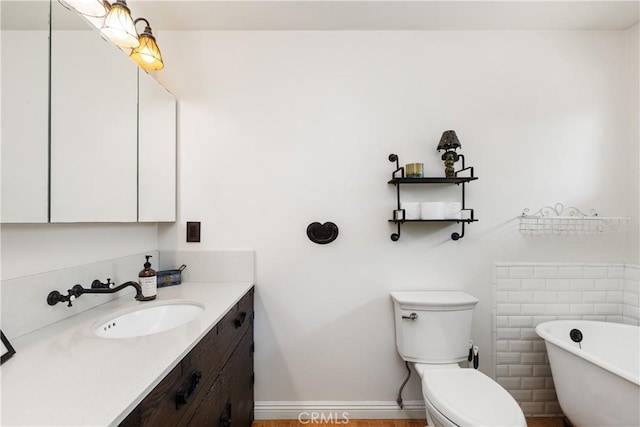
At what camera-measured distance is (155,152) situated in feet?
5.05

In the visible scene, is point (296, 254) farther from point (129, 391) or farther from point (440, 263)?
point (129, 391)

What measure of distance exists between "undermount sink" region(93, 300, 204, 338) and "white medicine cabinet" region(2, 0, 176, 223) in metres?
0.41

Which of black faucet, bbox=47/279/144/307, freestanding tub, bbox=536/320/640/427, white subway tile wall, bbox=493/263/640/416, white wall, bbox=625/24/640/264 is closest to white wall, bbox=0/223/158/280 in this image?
black faucet, bbox=47/279/144/307

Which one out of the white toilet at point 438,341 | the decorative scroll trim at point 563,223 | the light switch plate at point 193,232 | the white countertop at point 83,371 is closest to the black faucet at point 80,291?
the white countertop at point 83,371

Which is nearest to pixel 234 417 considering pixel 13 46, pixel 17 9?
pixel 13 46

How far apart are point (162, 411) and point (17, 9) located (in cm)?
128

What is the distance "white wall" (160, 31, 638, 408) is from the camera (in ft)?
5.80

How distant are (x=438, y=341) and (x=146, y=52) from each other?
206 cm

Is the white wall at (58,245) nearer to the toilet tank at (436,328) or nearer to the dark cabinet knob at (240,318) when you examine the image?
the dark cabinet knob at (240,318)

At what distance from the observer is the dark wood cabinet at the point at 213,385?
28.5 inches

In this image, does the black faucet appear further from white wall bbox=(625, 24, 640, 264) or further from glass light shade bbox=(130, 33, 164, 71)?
white wall bbox=(625, 24, 640, 264)

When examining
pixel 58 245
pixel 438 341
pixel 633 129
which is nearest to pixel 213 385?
pixel 58 245

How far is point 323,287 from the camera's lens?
178cm

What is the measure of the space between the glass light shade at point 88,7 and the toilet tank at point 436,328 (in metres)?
1.89
